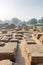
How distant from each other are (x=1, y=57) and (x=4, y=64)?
229cm

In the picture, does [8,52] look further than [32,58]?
Yes

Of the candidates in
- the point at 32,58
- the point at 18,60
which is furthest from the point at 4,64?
the point at 18,60

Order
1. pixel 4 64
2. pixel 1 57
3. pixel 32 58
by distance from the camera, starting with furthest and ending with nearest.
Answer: pixel 1 57 → pixel 32 58 → pixel 4 64

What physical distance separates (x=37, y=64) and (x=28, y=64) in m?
0.51

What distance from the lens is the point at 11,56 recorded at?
345 inches

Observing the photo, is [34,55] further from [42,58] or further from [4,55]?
[4,55]

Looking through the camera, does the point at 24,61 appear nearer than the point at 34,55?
No

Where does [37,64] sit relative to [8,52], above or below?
below

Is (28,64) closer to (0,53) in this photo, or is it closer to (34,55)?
(34,55)

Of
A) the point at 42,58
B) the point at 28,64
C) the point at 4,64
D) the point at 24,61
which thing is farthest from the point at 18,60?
the point at 4,64

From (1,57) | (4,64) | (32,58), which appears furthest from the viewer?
(1,57)

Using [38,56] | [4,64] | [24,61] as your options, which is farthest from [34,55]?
[4,64]

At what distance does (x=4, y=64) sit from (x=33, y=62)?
7.40ft

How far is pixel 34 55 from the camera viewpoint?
8523mm
